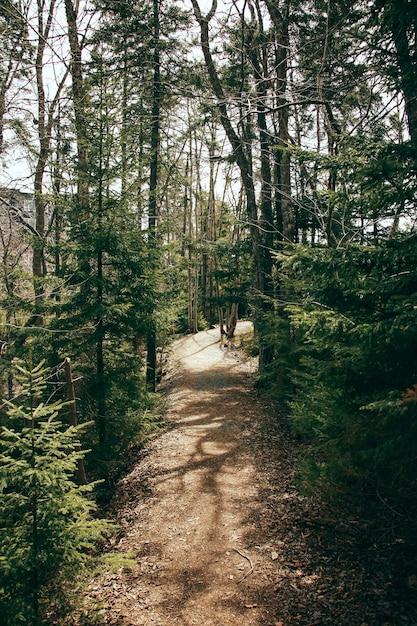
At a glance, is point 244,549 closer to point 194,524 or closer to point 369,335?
point 194,524

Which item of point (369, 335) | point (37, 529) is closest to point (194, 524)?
point (37, 529)

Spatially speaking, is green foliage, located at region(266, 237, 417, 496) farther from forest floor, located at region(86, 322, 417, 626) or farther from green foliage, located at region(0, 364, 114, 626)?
green foliage, located at region(0, 364, 114, 626)

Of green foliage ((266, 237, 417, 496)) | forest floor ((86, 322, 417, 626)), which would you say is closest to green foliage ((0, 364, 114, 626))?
forest floor ((86, 322, 417, 626))

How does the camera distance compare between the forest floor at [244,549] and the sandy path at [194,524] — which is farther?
the sandy path at [194,524]

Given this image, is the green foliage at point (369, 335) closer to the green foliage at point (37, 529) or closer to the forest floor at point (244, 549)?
the forest floor at point (244, 549)

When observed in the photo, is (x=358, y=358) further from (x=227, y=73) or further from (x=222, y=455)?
(x=227, y=73)

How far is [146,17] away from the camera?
11.1m

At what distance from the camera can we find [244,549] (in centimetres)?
524

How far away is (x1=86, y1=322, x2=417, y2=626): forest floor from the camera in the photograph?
4066 millimetres

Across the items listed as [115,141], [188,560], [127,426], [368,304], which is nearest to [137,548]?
[188,560]

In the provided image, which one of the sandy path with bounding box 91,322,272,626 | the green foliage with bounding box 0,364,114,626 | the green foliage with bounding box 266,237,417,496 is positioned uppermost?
the green foliage with bounding box 266,237,417,496

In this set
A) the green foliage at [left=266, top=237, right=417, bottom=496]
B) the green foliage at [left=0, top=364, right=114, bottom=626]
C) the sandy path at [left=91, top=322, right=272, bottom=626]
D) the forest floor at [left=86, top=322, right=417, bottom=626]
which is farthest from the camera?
the sandy path at [left=91, top=322, right=272, bottom=626]

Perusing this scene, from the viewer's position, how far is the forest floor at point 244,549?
407cm

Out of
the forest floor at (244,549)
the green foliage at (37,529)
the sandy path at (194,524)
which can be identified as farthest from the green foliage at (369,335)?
the green foliage at (37,529)
